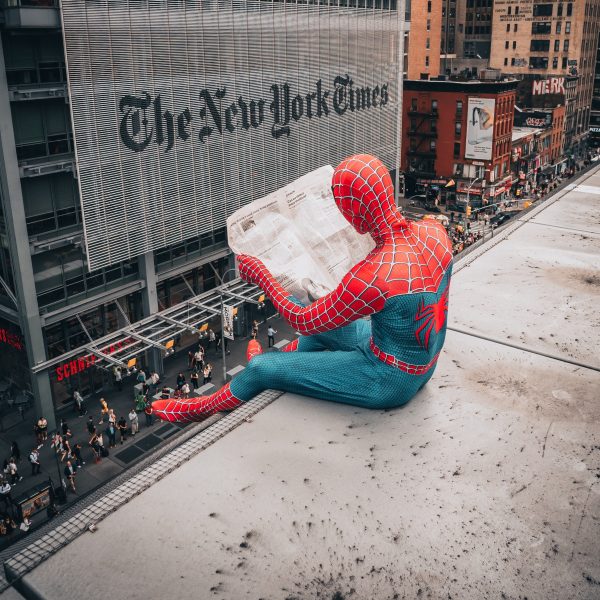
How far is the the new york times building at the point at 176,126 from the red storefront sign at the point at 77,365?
109 centimetres

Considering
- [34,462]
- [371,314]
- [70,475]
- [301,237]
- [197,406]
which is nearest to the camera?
[371,314]

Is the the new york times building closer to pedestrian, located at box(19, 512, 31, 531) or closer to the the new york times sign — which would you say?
the the new york times sign

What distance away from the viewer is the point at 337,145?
156 ft

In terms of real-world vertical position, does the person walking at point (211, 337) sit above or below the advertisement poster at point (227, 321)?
below

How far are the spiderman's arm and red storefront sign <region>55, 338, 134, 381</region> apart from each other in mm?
21687

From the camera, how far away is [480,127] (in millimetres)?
73625

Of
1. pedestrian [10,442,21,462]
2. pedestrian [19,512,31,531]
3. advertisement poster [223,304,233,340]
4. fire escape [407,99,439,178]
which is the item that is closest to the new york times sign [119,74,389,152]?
advertisement poster [223,304,233,340]

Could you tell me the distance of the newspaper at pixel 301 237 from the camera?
12844mm

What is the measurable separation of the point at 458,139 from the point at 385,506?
7168 centimetres

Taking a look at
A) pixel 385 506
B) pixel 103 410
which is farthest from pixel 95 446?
pixel 385 506

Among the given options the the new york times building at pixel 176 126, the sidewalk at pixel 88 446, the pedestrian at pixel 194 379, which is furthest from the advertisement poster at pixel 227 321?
the the new york times building at pixel 176 126

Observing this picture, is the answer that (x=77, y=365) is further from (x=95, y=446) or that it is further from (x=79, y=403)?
(x=95, y=446)

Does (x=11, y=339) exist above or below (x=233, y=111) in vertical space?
below

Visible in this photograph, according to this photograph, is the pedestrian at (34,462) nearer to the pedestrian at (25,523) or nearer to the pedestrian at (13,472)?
the pedestrian at (13,472)
